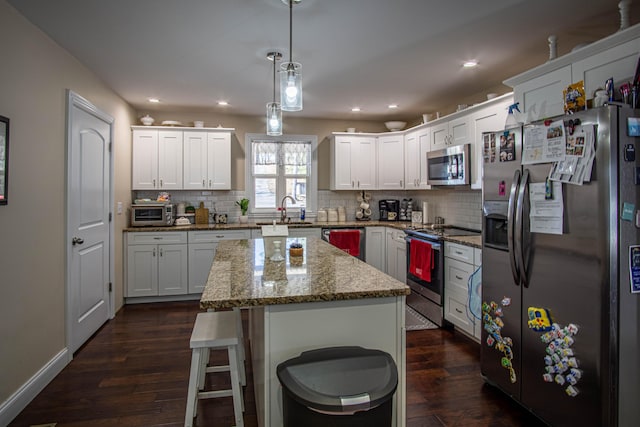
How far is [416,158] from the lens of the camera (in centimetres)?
485

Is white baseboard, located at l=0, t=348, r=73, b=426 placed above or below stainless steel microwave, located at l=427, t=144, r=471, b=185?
below

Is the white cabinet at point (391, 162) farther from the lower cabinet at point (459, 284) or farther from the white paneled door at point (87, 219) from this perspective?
the white paneled door at point (87, 219)

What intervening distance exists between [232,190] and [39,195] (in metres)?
2.86

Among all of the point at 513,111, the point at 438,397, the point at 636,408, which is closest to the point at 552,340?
the point at 636,408

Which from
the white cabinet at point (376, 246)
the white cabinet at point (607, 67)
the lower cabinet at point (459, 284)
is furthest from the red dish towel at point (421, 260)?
the white cabinet at point (607, 67)

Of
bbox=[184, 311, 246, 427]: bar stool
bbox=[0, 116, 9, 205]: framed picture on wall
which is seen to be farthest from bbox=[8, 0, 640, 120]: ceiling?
bbox=[184, 311, 246, 427]: bar stool

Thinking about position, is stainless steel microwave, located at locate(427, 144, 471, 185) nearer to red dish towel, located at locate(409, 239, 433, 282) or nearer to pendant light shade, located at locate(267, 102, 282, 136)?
red dish towel, located at locate(409, 239, 433, 282)

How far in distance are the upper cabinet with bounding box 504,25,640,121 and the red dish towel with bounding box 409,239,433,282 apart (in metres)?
1.60

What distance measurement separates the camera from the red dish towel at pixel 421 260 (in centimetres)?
370

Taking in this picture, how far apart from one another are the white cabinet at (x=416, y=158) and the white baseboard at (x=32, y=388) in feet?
13.2

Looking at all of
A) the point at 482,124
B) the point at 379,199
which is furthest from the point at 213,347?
the point at 379,199

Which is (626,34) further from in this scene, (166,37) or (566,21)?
(166,37)

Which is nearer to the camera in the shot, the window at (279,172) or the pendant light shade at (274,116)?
the pendant light shade at (274,116)

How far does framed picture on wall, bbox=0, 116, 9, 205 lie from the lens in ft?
6.94
